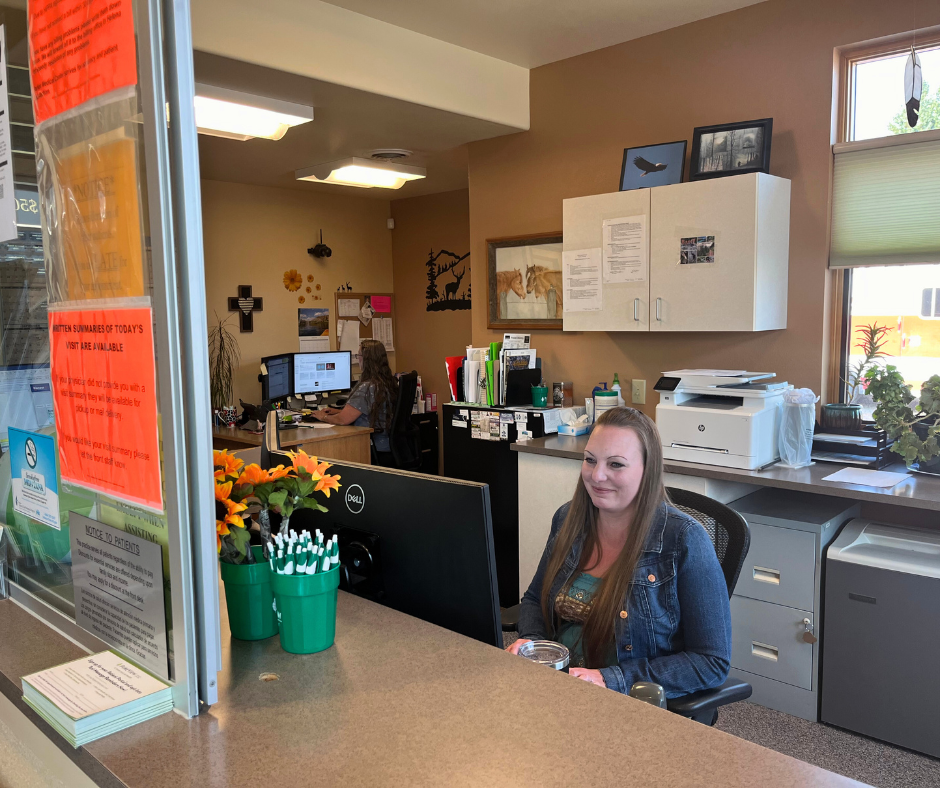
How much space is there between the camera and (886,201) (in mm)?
3066

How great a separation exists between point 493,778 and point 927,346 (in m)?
2.97

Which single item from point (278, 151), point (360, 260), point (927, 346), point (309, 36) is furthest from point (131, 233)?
point (360, 260)

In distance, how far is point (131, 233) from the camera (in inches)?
38.2

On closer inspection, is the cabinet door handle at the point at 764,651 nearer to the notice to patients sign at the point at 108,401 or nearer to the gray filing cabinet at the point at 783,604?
the gray filing cabinet at the point at 783,604

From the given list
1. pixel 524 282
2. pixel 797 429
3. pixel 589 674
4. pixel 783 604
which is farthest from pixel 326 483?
pixel 524 282

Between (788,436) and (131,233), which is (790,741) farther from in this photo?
(131,233)

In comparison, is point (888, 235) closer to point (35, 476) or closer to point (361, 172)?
point (35, 476)

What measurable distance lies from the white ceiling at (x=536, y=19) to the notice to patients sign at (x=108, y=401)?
2590 mm

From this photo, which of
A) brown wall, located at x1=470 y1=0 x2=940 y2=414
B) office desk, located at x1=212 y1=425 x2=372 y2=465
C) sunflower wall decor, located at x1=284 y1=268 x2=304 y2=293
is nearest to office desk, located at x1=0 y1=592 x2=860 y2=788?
→ brown wall, located at x1=470 y1=0 x2=940 y2=414

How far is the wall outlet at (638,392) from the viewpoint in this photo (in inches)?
151

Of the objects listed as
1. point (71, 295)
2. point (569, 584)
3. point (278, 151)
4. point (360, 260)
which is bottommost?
point (569, 584)

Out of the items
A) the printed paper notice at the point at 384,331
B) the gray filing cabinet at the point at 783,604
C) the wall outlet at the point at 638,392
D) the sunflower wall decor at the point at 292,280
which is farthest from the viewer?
the printed paper notice at the point at 384,331

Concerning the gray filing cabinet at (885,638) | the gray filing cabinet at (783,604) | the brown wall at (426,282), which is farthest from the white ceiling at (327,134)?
the gray filing cabinet at (885,638)

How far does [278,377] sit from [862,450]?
4.14 m
